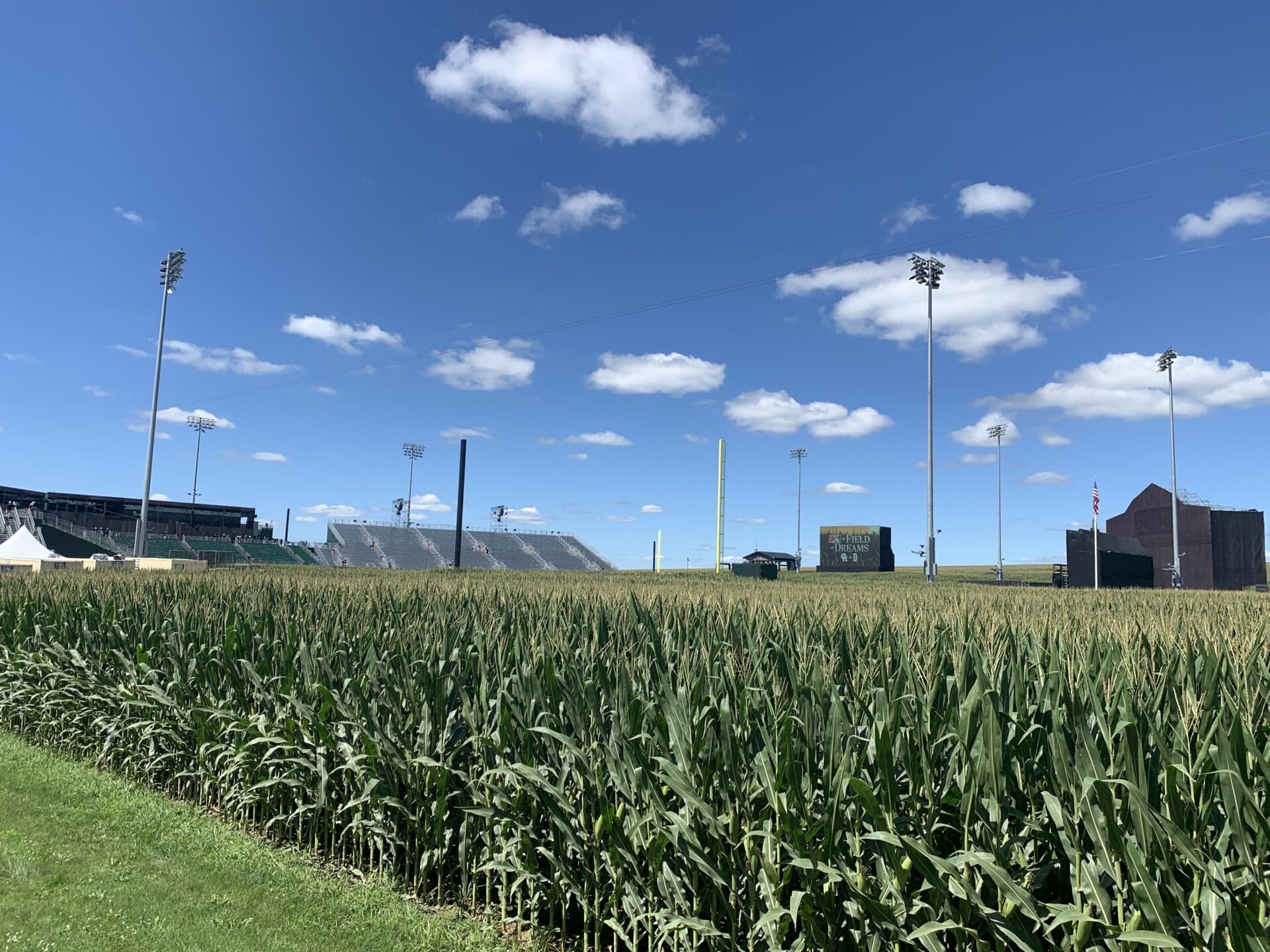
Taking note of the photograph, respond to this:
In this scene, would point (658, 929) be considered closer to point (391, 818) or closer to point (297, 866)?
point (391, 818)

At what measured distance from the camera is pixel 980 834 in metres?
2.74

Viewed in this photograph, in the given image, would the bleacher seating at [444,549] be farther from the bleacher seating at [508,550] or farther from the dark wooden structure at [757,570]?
the dark wooden structure at [757,570]

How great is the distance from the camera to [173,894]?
14.8ft

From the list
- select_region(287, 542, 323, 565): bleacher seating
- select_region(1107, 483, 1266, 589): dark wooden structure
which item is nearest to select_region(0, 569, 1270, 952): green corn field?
select_region(1107, 483, 1266, 589): dark wooden structure

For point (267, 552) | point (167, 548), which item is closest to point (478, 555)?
point (267, 552)

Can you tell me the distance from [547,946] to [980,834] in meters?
2.28

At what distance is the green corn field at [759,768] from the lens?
247cm

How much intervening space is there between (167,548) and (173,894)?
76.9 meters

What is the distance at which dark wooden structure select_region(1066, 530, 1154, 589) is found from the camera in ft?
119

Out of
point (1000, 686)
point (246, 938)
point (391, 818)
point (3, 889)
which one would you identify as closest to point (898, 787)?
point (1000, 686)

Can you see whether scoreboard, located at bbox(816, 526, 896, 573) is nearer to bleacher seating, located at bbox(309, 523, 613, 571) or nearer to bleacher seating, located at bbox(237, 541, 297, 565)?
bleacher seating, located at bbox(309, 523, 613, 571)

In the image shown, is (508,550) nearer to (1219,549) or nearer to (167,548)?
(167,548)

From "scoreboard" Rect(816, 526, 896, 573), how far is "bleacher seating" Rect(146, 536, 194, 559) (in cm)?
5879

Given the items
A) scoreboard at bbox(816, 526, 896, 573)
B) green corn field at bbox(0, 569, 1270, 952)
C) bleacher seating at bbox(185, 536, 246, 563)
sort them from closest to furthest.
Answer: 1. green corn field at bbox(0, 569, 1270, 952)
2. bleacher seating at bbox(185, 536, 246, 563)
3. scoreboard at bbox(816, 526, 896, 573)
